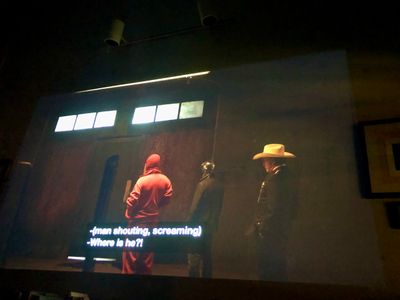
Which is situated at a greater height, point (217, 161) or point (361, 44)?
point (361, 44)

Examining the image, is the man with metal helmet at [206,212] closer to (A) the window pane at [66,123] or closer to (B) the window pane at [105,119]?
(B) the window pane at [105,119]

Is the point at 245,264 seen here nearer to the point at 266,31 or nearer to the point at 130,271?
the point at 130,271

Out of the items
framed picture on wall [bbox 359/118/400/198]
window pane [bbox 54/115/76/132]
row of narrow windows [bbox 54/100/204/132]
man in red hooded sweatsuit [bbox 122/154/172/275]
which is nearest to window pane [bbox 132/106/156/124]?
row of narrow windows [bbox 54/100/204/132]

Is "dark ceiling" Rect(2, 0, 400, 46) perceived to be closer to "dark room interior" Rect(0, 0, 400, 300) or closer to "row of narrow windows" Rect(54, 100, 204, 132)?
"dark room interior" Rect(0, 0, 400, 300)

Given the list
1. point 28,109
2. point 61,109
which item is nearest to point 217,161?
point 61,109

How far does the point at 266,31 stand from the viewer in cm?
188

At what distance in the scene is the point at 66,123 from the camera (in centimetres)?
190

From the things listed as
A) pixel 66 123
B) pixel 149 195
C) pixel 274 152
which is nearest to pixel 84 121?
pixel 66 123

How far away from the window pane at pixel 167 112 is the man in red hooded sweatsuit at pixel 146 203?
22 centimetres

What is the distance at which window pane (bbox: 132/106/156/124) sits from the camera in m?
1.74

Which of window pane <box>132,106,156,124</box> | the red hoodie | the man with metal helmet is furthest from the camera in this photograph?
window pane <box>132,106,156,124</box>

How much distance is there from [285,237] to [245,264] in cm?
20

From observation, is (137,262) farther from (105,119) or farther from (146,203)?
(105,119)

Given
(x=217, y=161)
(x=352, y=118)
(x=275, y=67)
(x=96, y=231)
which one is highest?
(x=275, y=67)
